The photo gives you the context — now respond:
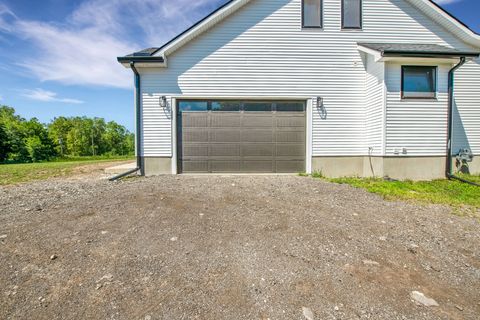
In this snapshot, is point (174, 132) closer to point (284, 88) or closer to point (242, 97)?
point (242, 97)

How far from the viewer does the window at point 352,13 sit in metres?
7.85

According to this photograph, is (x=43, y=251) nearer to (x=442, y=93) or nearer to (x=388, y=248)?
(x=388, y=248)

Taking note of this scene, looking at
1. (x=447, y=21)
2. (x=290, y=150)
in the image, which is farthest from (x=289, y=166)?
(x=447, y=21)

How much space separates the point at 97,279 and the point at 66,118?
58346mm

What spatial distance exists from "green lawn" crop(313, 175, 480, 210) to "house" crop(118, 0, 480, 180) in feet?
4.12

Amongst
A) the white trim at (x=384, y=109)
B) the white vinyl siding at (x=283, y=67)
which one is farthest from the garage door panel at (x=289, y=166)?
the white trim at (x=384, y=109)

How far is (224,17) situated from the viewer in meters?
7.64

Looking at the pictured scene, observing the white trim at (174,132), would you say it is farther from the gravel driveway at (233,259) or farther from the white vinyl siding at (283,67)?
the gravel driveway at (233,259)

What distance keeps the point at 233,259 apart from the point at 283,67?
→ 6.90 meters

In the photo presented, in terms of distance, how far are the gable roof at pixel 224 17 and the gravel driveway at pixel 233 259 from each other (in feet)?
16.9

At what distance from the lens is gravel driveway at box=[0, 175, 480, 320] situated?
185cm

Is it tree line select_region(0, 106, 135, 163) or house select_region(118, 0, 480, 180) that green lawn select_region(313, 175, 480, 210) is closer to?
house select_region(118, 0, 480, 180)

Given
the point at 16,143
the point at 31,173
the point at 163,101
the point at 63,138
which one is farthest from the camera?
the point at 63,138

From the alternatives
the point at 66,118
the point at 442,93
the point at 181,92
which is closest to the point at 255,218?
the point at 181,92
